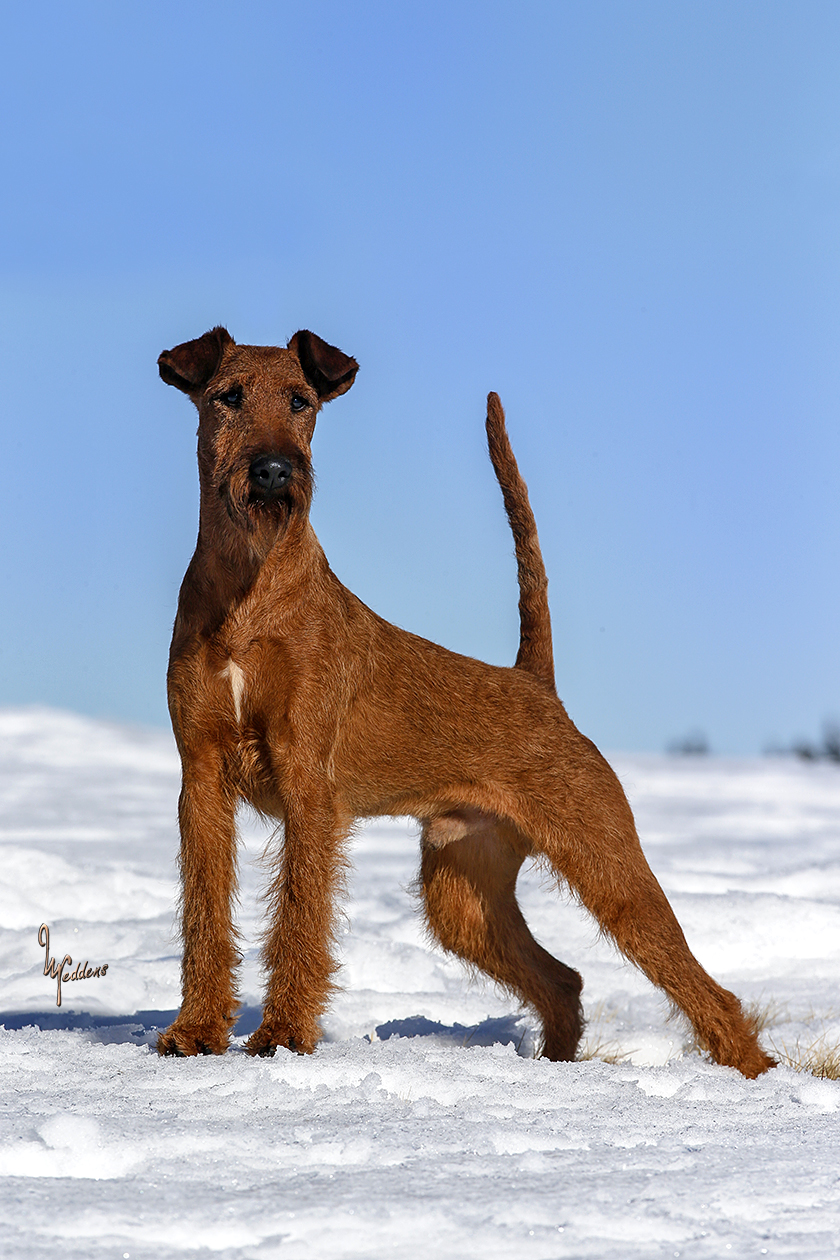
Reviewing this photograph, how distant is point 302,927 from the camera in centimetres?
424

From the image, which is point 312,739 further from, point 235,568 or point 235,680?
point 235,568

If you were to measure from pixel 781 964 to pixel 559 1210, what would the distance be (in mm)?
5493

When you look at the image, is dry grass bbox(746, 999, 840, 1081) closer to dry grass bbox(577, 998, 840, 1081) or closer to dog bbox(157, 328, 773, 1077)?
dry grass bbox(577, 998, 840, 1081)

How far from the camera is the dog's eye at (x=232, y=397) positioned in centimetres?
454

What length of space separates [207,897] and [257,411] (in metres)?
1.84

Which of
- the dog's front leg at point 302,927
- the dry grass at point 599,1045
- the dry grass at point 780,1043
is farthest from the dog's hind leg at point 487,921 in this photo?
the dog's front leg at point 302,927

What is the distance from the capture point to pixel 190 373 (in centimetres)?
463

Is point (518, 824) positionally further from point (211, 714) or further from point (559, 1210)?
point (559, 1210)

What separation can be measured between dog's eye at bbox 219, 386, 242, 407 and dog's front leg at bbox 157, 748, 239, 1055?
1324mm

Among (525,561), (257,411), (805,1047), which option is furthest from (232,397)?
(805,1047)

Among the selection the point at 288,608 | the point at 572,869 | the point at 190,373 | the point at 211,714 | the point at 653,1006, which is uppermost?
the point at 190,373

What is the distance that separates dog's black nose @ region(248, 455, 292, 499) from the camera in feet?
13.8

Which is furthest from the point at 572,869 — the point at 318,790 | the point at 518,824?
the point at 318,790

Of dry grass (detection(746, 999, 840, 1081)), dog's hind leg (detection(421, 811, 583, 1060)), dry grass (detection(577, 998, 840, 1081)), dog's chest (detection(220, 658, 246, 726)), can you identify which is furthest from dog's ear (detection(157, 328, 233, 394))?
dry grass (detection(746, 999, 840, 1081))
